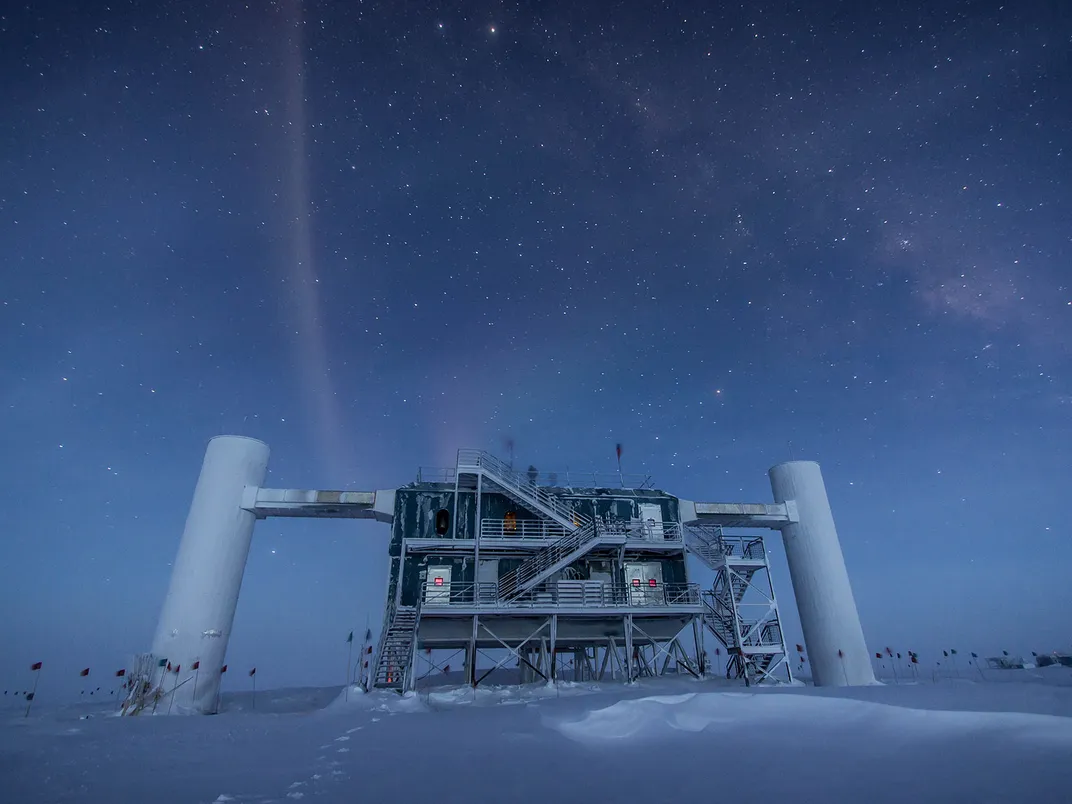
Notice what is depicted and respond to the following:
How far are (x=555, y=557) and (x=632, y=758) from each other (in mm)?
22061

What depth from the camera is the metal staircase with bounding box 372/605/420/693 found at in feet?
82.2

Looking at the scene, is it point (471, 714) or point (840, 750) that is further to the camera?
point (471, 714)

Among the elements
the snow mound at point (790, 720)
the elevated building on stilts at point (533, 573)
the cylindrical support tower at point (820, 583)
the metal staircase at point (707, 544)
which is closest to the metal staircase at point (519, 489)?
the elevated building on stilts at point (533, 573)

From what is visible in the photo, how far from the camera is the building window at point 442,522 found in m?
31.3

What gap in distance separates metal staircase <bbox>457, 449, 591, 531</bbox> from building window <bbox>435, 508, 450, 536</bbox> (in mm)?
2763

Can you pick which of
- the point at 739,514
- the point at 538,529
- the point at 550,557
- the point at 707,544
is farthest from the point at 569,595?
the point at 739,514

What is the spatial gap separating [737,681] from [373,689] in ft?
60.9

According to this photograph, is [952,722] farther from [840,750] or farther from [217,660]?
[217,660]

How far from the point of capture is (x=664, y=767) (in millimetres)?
6723

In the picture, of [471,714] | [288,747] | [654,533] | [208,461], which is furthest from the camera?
[654,533]

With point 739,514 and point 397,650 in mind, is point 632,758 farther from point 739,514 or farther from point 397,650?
point 739,514

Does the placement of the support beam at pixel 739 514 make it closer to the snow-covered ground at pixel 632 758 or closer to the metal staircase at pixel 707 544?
the metal staircase at pixel 707 544

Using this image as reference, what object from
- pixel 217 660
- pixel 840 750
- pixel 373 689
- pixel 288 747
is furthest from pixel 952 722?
pixel 217 660

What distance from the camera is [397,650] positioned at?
2627 centimetres
